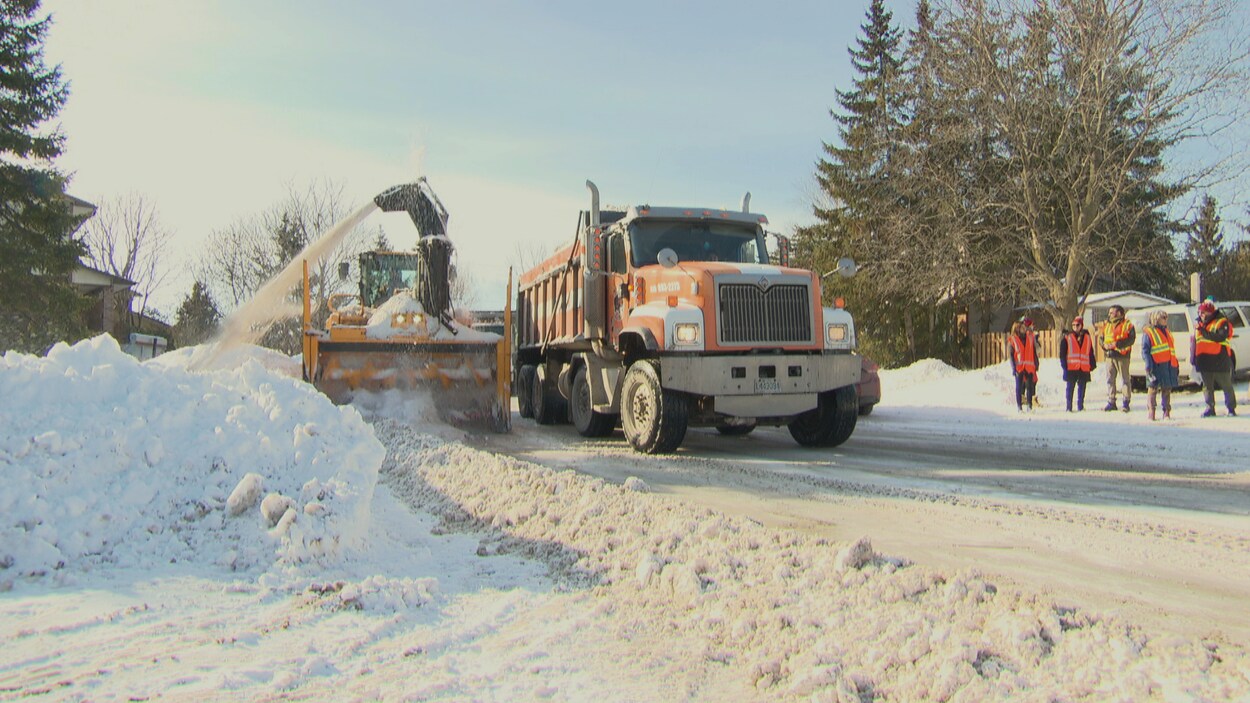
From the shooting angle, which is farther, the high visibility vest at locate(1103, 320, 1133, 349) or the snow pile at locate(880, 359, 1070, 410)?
the snow pile at locate(880, 359, 1070, 410)

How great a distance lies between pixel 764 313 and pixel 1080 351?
7558mm

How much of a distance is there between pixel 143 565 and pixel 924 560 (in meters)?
3.67

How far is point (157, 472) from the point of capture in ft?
14.8

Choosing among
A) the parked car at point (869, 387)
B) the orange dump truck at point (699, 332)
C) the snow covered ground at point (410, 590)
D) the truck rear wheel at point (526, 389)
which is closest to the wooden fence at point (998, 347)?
the parked car at point (869, 387)

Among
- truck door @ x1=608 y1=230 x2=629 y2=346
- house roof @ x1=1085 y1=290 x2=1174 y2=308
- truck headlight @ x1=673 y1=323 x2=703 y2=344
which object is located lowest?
truck headlight @ x1=673 y1=323 x2=703 y2=344

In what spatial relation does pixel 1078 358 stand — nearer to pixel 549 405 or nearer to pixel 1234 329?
pixel 1234 329

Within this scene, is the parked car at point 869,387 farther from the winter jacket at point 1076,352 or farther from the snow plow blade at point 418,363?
the snow plow blade at point 418,363

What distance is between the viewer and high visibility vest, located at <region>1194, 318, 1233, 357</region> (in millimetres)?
11336

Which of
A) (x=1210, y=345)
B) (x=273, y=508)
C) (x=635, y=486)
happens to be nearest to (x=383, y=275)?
(x=635, y=486)

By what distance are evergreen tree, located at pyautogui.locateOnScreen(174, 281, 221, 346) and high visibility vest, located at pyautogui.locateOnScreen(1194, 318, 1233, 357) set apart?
134 feet

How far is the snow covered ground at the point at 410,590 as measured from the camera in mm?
2783

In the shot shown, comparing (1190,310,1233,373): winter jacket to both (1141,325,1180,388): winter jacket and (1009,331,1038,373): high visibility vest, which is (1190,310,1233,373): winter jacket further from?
(1009,331,1038,373): high visibility vest

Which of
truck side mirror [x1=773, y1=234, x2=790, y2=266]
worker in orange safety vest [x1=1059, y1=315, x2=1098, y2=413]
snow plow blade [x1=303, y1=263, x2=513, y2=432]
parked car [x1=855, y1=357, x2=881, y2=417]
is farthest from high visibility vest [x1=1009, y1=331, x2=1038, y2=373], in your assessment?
snow plow blade [x1=303, y1=263, x2=513, y2=432]

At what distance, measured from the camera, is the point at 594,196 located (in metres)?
10.1
